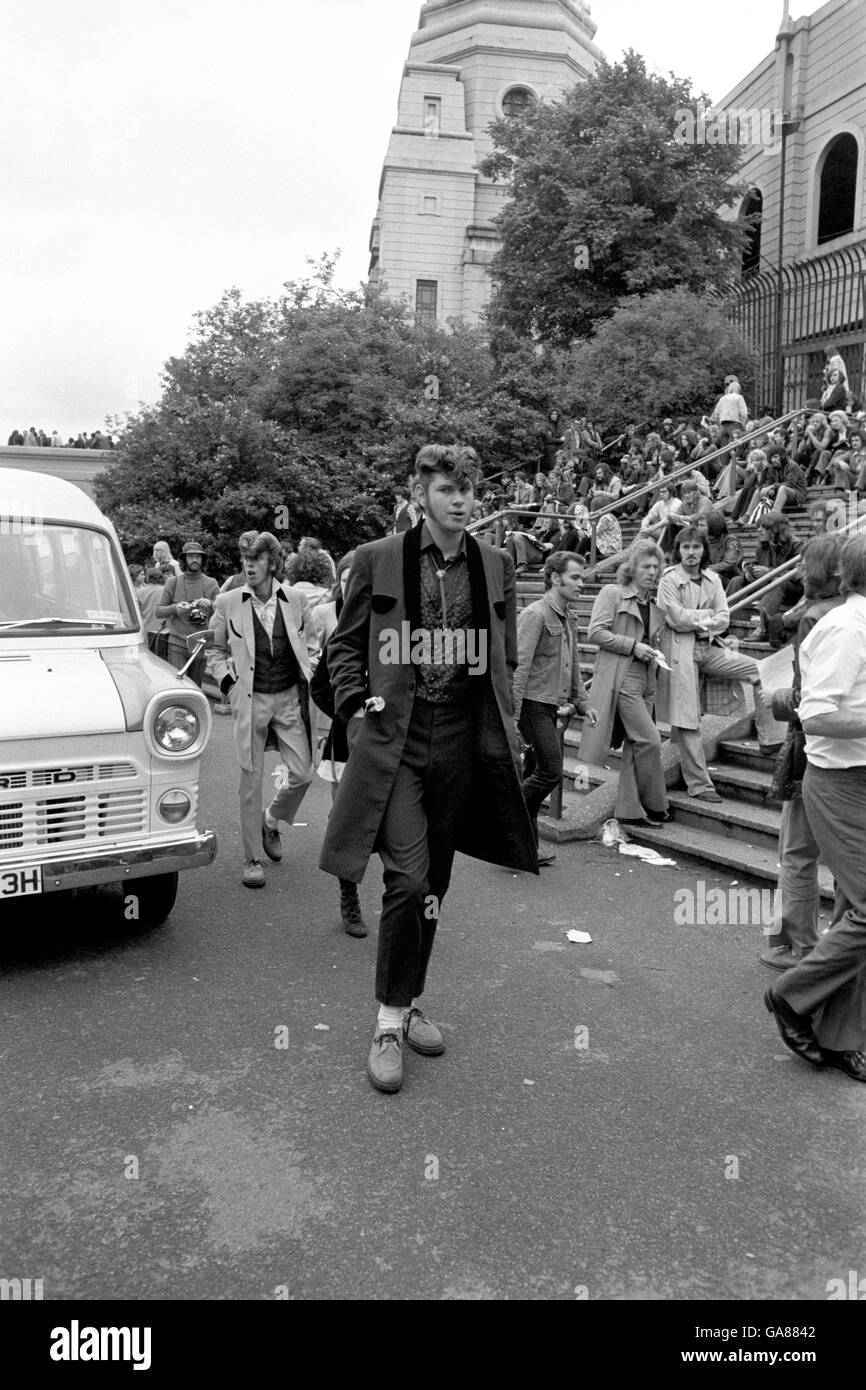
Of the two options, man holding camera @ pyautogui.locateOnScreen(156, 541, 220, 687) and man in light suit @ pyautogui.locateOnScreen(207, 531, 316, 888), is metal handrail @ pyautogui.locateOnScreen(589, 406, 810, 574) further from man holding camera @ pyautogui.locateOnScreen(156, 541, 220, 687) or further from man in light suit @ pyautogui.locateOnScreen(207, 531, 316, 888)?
man in light suit @ pyautogui.locateOnScreen(207, 531, 316, 888)

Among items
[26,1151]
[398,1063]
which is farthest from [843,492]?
[26,1151]

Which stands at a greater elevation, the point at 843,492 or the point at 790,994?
the point at 843,492

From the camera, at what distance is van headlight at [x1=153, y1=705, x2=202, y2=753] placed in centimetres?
482

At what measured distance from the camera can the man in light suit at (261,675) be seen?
6.09m

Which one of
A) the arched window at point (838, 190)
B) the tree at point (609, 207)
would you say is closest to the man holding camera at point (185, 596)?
the tree at point (609, 207)

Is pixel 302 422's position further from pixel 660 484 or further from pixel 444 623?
Answer: pixel 444 623

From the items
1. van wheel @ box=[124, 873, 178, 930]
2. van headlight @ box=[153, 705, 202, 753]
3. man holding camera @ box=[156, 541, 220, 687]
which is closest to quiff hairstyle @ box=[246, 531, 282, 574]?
van headlight @ box=[153, 705, 202, 753]

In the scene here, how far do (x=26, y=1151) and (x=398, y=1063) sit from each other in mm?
1184

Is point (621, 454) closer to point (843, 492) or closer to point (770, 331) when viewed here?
point (770, 331)

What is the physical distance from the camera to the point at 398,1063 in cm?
357

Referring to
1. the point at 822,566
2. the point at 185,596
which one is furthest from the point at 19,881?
the point at 185,596

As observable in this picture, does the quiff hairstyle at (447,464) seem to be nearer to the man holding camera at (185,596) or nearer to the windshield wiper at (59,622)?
the windshield wiper at (59,622)

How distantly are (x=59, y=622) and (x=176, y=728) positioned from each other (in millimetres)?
1043

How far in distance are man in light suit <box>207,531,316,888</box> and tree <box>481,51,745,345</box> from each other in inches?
949
